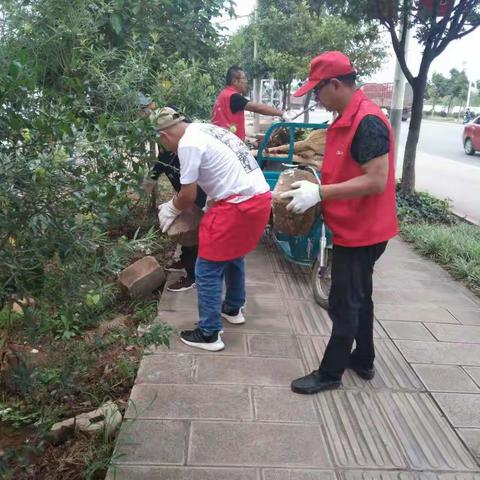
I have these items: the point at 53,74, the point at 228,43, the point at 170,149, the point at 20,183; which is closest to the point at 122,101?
the point at 170,149

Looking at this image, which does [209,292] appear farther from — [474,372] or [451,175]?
[451,175]

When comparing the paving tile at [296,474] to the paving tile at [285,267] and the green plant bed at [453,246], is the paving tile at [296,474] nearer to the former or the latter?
the paving tile at [285,267]

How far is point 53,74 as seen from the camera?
3.58 metres

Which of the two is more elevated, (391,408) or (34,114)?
(34,114)

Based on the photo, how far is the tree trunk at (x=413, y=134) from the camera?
299 inches

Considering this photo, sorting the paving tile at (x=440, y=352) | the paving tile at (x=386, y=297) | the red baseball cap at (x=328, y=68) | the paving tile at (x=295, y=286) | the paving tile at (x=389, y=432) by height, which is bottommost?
the paving tile at (x=386, y=297)

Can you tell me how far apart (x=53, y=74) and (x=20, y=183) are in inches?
88.3

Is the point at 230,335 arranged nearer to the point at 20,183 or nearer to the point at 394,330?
the point at 394,330

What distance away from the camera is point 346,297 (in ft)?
9.30

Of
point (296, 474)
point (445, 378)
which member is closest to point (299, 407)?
point (296, 474)

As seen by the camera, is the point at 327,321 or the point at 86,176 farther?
the point at 327,321

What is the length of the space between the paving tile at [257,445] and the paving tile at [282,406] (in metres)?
0.06

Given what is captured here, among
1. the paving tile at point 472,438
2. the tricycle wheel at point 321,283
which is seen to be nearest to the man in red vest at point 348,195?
the paving tile at point 472,438

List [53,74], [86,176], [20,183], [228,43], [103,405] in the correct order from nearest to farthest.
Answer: [20,183] < [86,176] < [103,405] < [53,74] < [228,43]
